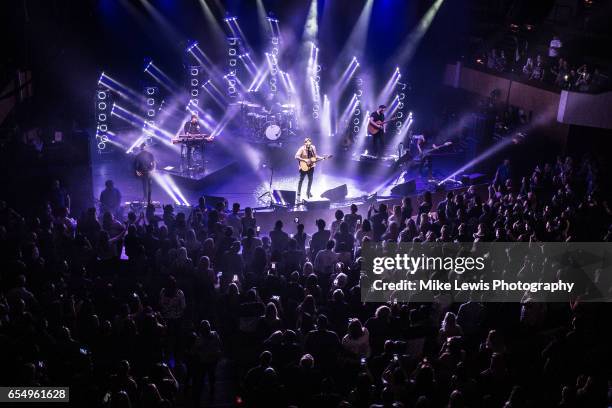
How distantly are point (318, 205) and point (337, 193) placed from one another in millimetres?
1006

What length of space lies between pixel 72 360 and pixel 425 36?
15793 millimetres

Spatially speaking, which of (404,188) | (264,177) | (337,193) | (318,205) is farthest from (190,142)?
(404,188)

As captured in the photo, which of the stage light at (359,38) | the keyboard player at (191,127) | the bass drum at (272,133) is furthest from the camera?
the stage light at (359,38)

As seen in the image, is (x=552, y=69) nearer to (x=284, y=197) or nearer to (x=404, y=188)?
(x=404, y=188)

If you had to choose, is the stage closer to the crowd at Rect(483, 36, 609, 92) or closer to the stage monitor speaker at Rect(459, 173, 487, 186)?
the stage monitor speaker at Rect(459, 173, 487, 186)

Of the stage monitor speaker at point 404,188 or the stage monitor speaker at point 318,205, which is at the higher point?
the stage monitor speaker at point 404,188

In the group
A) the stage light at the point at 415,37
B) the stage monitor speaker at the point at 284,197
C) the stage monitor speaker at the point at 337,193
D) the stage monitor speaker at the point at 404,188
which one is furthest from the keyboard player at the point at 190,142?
the stage light at the point at 415,37

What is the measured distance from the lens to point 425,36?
18.4m

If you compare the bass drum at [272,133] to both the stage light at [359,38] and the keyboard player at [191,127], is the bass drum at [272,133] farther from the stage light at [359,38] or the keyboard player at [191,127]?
the stage light at [359,38]

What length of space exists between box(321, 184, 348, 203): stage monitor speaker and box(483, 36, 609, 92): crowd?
229 inches

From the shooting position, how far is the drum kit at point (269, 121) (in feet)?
53.6

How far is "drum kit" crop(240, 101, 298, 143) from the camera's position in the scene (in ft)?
53.6

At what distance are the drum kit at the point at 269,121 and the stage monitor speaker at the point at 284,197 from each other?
4.75m

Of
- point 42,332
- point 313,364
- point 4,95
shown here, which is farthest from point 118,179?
point 313,364
